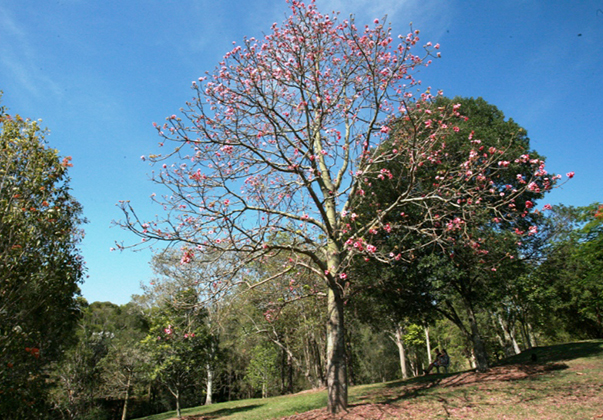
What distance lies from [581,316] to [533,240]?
66.5 ft

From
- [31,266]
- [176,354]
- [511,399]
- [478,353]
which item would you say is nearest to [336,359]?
[511,399]

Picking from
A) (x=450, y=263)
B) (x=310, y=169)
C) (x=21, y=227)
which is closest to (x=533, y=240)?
(x=450, y=263)

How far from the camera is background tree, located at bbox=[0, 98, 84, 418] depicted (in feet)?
25.5

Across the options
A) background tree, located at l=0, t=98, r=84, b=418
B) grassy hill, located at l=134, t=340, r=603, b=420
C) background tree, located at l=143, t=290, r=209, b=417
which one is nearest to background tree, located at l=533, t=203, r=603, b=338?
grassy hill, located at l=134, t=340, r=603, b=420

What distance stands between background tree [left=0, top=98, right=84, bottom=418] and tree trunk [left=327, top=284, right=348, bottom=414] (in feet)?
22.6

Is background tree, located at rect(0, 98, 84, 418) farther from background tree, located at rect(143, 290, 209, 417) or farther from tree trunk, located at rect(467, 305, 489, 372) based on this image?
tree trunk, located at rect(467, 305, 489, 372)

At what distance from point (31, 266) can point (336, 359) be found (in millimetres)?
7691

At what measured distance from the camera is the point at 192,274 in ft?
25.0

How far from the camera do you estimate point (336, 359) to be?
7621 mm

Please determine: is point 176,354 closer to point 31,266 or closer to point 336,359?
point 31,266

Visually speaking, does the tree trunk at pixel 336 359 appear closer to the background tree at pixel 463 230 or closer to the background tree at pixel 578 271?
the background tree at pixel 463 230

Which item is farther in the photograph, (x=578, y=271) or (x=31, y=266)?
(x=578, y=271)

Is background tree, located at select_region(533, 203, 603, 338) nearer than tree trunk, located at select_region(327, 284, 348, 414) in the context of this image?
No

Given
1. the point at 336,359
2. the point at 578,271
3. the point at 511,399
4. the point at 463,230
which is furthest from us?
the point at 578,271
